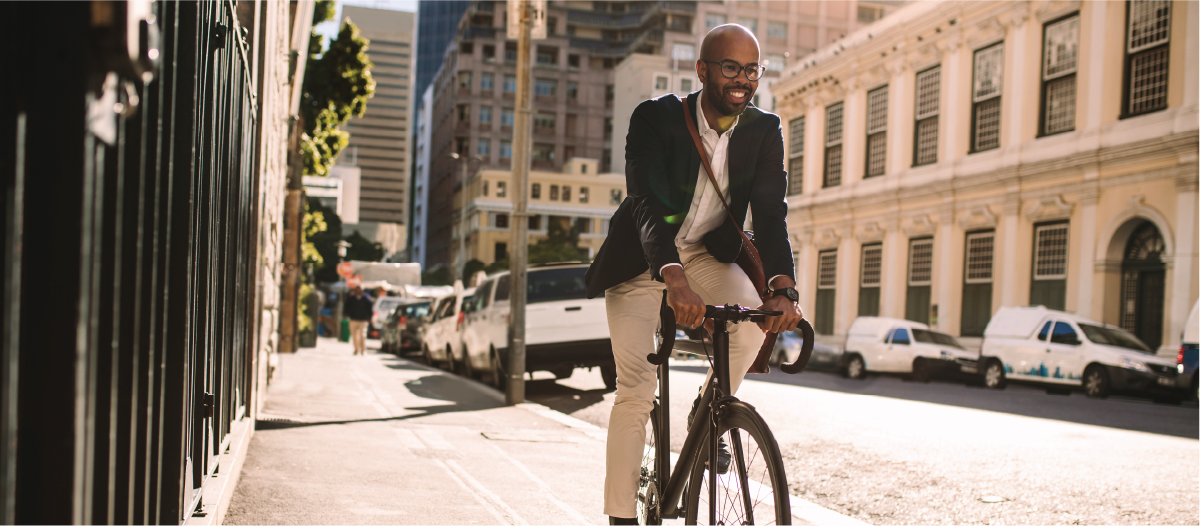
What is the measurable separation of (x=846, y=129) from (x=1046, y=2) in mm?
9724

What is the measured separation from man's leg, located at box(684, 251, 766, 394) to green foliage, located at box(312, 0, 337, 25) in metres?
22.1

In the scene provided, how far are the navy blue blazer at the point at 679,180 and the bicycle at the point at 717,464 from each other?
39 centimetres

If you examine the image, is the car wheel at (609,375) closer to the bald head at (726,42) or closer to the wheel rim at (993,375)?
the bald head at (726,42)

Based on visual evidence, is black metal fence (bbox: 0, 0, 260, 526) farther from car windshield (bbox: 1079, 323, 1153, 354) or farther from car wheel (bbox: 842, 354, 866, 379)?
car wheel (bbox: 842, 354, 866, 379)

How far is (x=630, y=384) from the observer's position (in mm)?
3791

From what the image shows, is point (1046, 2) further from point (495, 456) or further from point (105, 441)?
point (105, 441)

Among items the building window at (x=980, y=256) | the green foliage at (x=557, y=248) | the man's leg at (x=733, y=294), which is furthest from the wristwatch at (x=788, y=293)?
the green foliage at (x=557, y=248)

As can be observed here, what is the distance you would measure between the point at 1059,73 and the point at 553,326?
1802cm

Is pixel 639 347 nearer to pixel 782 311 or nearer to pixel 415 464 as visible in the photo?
pixel 782 311

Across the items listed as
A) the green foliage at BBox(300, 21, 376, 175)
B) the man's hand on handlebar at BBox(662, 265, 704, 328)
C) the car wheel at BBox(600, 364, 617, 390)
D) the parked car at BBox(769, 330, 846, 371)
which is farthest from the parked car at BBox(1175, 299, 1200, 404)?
the green foliage at BBox(300, 21, 376, 175)

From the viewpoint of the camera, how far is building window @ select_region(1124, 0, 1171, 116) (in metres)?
22.4

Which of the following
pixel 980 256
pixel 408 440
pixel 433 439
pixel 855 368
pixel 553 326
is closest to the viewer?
pixel 408 440

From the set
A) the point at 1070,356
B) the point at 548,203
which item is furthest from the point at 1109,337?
the point at 548,203

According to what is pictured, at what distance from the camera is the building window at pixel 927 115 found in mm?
30578
